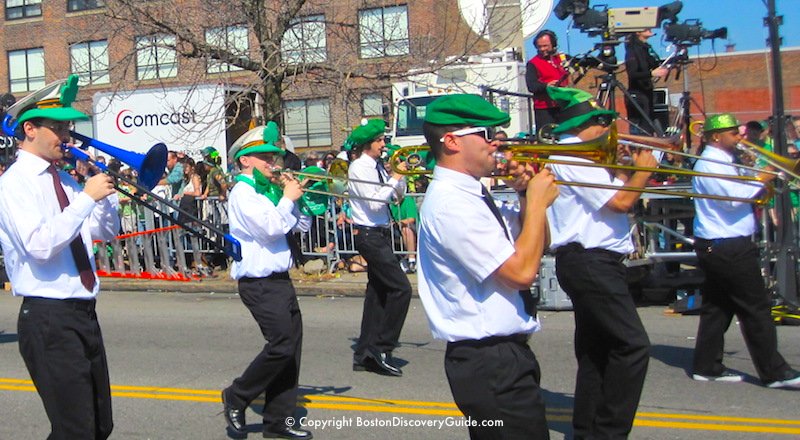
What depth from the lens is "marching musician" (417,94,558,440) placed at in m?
3.67

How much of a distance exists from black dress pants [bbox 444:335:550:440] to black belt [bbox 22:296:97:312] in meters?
1.77

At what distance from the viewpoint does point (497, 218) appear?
12.6ft

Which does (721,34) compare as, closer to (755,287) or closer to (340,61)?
(340,61)

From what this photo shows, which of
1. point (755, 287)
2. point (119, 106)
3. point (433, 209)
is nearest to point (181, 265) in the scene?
point (755, 287)

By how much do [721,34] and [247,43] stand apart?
6.73 m

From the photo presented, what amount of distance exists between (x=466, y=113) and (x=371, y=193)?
4.26m

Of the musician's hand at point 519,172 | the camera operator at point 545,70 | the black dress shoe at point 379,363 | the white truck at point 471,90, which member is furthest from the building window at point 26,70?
the musician's hand at point 519,172

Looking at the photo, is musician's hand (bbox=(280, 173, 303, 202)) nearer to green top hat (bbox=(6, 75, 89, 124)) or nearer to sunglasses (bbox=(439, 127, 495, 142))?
green top hat (bbox=(6, 75, 89, 124))

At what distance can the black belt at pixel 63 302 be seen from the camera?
14.4 feet

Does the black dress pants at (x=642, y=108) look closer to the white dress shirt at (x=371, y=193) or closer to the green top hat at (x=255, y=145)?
the white dress shirt at (x=371, y=193)

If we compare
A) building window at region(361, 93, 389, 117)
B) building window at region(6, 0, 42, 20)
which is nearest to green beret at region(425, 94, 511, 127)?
building window at region(361, 93, 389, 117)

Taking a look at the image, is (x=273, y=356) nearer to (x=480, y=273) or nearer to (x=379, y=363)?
Answer: (x=379, y=363)

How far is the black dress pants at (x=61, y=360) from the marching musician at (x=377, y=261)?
11.9 feet

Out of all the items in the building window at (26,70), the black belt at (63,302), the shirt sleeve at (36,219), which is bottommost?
the black belt at (63,302)
